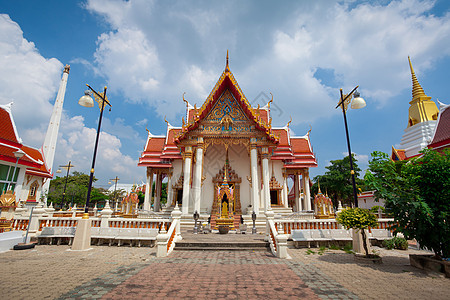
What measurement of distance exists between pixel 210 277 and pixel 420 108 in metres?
27.6

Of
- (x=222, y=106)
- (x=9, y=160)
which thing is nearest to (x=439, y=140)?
(x=222, y=106)

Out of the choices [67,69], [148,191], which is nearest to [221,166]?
[148,191]

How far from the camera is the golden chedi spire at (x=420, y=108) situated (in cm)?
2131

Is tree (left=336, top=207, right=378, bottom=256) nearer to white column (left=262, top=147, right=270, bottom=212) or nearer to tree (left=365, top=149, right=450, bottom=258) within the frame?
tree (left=365, top=149, right=450, bottom=258)

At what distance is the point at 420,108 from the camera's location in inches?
861

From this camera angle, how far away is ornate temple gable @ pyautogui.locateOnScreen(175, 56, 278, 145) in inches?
547

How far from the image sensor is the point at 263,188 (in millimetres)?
13547

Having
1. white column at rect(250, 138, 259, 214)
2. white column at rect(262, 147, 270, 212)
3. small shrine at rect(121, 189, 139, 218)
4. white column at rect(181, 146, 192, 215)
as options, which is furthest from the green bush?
small shrine at rect(121, 189, 139, 218)

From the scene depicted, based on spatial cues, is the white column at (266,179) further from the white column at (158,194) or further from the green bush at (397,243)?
the white column at (158,194)

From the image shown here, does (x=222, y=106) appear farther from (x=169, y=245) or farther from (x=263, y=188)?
(x=169, y=245)

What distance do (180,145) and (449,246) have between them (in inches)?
498

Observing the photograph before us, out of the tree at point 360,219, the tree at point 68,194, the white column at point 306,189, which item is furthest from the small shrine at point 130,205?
the tree at point 68,194

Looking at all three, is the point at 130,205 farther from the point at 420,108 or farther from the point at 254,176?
the point at 420,108

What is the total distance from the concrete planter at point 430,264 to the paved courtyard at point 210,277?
18cm
